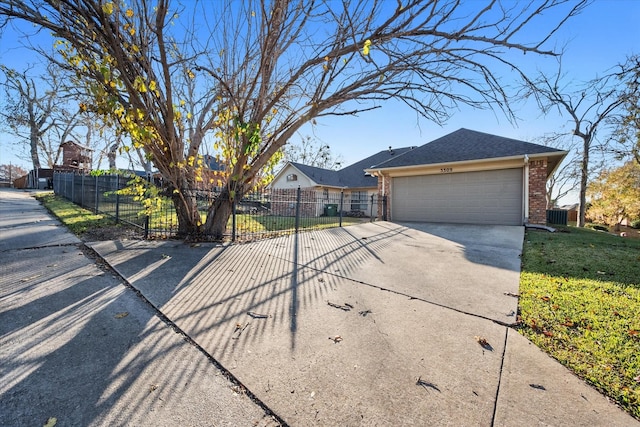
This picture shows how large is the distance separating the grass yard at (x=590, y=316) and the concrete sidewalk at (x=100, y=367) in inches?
89.9

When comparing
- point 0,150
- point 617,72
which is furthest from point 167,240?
point 0,150

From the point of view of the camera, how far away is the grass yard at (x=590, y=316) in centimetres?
199

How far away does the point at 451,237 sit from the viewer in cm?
808

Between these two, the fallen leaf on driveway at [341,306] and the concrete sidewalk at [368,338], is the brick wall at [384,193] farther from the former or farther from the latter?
the fallen leaf on driveway at [341,306]

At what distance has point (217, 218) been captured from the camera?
6246 millimetres

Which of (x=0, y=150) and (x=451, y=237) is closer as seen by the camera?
(x=451, y=237)

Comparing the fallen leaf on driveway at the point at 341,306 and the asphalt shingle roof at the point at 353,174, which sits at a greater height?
the asphalt shingle roof at the point at 353,174

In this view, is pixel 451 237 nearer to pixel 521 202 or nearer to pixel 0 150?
pixel 521 202

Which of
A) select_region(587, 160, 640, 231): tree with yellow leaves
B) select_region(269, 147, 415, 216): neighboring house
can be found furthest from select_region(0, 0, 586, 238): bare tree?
select_region(587, 160, 640, 231): tree with yellow leaves

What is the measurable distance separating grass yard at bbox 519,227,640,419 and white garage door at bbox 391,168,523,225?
18.2 feet

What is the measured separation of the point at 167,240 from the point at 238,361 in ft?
15.9

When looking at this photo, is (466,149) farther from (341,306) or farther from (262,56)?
(341,306)

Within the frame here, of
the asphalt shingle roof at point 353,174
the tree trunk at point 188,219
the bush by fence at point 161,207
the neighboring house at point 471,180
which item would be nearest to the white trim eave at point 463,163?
the neighboring house at point 471,180

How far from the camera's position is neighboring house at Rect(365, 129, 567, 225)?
10250mm
